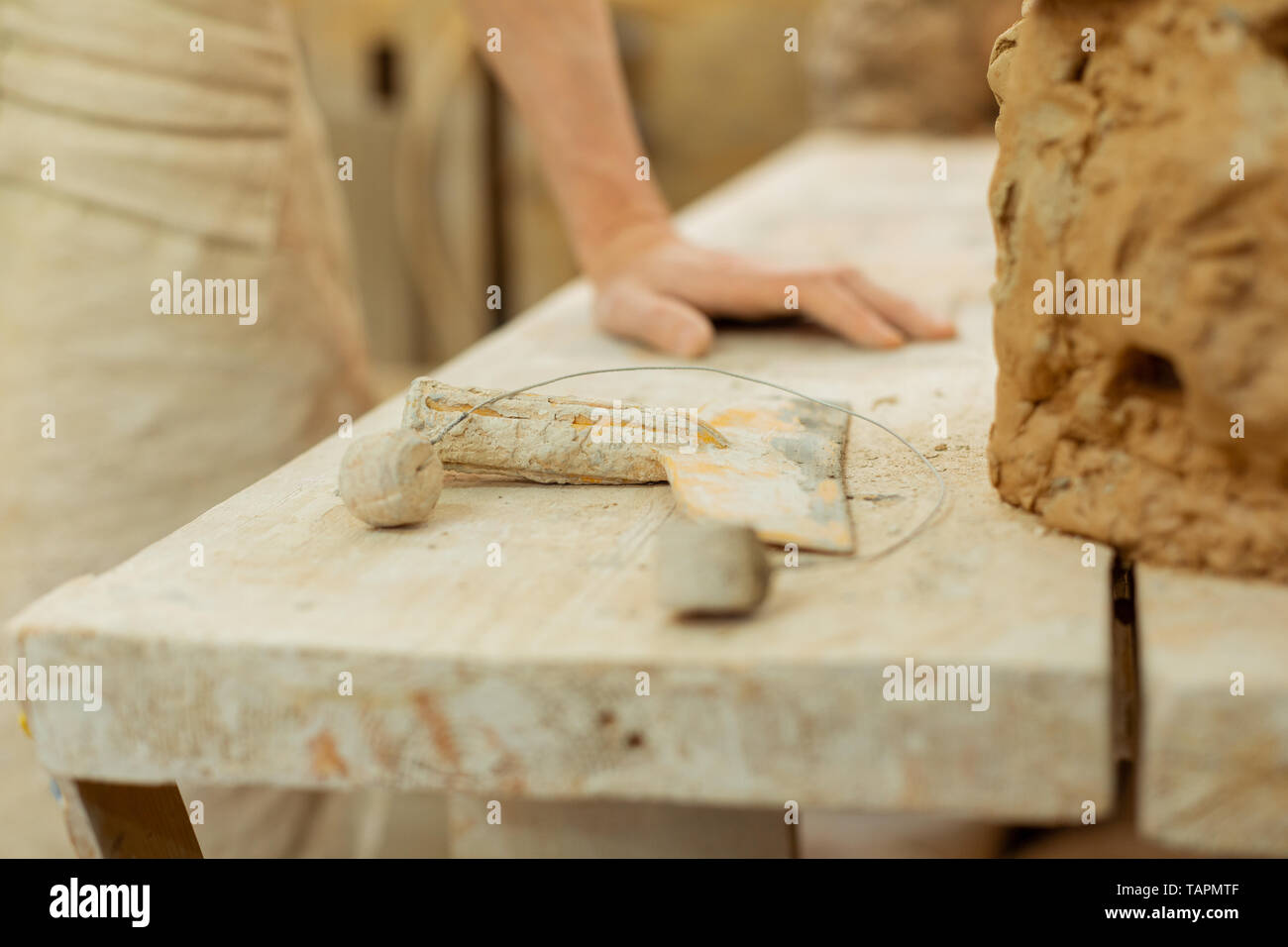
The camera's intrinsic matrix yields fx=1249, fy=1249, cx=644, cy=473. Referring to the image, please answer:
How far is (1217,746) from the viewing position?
752mm

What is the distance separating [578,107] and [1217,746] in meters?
1.23

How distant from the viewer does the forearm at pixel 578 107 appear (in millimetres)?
1652

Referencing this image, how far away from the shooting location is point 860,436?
1245mm

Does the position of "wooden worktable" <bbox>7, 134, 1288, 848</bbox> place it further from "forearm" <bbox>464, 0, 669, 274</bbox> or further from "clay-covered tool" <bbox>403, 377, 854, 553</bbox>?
"forearm" <bbox>464, 0, 669, 274</bbox>

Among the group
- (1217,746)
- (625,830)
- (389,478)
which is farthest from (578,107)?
(1217,746)

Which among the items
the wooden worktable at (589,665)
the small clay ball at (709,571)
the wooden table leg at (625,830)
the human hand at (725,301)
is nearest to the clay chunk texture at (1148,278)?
the wooden worktable at (589,665)

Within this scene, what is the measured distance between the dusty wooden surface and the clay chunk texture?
7cm

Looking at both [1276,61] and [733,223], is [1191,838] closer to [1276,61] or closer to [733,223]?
[1276,61]

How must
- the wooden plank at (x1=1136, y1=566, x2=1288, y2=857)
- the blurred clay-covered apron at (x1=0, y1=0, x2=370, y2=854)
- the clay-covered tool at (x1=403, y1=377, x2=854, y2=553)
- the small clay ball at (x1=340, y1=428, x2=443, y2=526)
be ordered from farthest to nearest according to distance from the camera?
the blurred clay-covered apron at (x1=0, y1=0, x2=370, y2=854) < the clay-covered tool at (x1=403, y1=377, x2=854, y2=553) < the small clay ball at (x1=340, y1=428, x2=443, y2=526) < the wooden plank at (x1=1136, y1=566, x2=1288, y2=857)

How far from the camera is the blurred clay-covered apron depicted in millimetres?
1572

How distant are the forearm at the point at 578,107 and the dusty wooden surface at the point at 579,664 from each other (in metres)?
0.77

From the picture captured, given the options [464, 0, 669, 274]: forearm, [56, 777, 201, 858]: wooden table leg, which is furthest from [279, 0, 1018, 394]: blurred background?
[56, 777, 201, 858]: wooden table leg

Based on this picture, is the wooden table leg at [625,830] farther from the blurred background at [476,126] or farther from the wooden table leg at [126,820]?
the blurred background at [476,126]

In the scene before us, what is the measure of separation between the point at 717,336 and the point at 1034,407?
2.23ft
